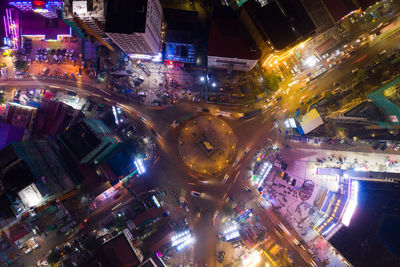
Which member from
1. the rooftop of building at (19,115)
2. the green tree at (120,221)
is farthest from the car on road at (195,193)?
the rooftop of building at (19,115)

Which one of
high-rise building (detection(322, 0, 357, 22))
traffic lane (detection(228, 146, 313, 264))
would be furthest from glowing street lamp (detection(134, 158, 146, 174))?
high-rise building (detection(322, 0, 357, 22))

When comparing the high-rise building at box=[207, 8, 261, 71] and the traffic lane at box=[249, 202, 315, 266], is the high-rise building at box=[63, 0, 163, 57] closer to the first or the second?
the high-rise building at box=[207, 8, 261, 71]

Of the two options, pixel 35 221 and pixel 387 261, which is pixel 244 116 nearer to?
pixel 387 261

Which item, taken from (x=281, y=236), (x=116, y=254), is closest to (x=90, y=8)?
(x=116, y=254)

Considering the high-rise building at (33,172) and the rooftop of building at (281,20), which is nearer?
the high-rise building at (33,172)

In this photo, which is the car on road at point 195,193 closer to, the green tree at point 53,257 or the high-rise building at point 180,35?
the high-rise building at point 180,35

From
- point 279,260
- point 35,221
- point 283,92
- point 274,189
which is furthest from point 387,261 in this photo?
point 35,221
